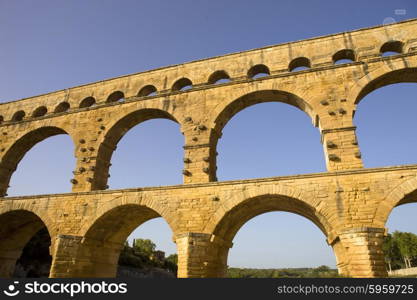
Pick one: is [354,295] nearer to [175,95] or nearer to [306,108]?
[306,108]

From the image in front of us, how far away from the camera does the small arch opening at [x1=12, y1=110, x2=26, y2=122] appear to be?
1684 cm

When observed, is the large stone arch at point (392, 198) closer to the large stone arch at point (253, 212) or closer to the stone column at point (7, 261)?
the large stone arch at point (253, 212)

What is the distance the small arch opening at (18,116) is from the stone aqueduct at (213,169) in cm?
137

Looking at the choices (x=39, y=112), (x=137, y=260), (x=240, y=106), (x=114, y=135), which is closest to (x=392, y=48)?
(x=240, y=106)

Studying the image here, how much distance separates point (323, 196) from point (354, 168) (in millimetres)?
1487

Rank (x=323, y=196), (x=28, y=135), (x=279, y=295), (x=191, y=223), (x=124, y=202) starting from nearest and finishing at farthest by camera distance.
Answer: (x=279, y=295) → (x=323, y=196) → (x=191, y=223) → (x=124, y=202) → (x=28, y=135)

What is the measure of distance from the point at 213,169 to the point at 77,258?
591 cm

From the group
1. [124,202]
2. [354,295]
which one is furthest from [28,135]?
[354,295]

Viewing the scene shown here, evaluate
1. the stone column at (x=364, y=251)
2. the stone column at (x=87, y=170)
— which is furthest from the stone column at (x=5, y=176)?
the stone column at (x=364, y=251)

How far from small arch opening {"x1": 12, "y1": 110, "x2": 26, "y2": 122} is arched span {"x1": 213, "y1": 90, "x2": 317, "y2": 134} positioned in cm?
1153

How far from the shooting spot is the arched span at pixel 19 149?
15.3 m

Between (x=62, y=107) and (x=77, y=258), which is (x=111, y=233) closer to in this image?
(x=77, y=258)

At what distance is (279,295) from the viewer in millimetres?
5738

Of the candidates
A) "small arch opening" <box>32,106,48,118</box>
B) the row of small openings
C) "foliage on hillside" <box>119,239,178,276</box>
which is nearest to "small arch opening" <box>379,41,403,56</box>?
the row of small openings
